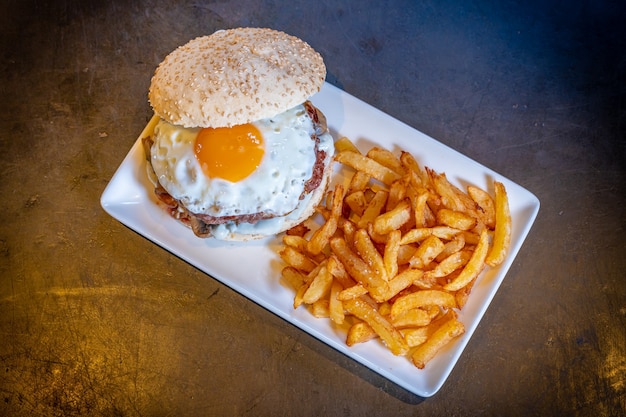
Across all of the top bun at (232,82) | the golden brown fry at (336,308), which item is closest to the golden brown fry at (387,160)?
the top bun at (232,82)

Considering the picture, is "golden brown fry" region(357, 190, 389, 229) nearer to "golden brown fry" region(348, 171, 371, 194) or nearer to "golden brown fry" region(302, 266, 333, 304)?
"golden brown fry" region(348, 171, 371, 194)

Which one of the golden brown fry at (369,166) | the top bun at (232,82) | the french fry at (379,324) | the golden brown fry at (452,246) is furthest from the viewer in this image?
the golden brown fry at (369,166)

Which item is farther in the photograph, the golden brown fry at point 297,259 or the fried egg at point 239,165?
the golden brown fry at point 297,259

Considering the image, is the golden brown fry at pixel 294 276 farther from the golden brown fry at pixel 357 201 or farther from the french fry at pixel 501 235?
the french fry at pixel 501 235

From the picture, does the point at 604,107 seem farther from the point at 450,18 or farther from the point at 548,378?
the point at 548,378

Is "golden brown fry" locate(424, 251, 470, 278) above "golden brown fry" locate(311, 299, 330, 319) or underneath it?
above

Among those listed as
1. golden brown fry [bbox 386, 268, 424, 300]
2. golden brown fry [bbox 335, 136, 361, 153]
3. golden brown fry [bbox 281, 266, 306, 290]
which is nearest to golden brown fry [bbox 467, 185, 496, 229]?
golden brown fry [bbox 386, 268, 424, 300]

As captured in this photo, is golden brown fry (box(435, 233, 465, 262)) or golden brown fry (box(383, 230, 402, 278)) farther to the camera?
golden brown fry (box(435, 233, 465, 262))
